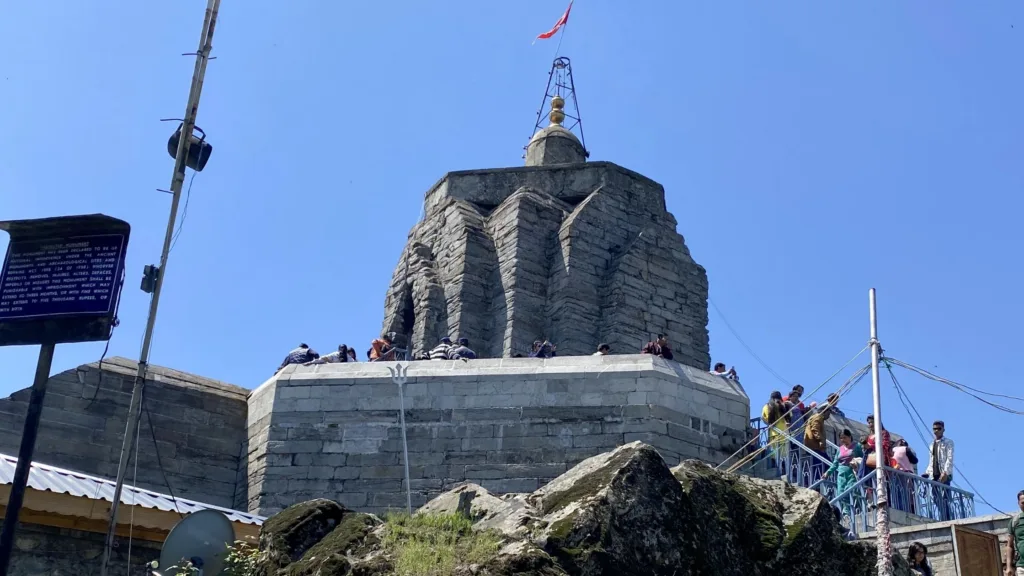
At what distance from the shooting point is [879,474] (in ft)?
42.6

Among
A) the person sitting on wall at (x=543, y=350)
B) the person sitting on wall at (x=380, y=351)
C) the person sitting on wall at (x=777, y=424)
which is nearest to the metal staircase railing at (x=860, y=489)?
the person sitting on wall at (x=777, y=424)

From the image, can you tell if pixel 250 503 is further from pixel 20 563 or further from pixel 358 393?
pixel 20 563

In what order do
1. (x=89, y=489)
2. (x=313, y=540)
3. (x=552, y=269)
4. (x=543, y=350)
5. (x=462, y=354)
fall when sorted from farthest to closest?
1. (x=552, y=269)
2. (x=543, y=350)
3. (x=462, y=354)
4. (x=89, y=489)
5. (x=313, y=540)

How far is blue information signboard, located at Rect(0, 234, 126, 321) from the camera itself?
1029 centimetres

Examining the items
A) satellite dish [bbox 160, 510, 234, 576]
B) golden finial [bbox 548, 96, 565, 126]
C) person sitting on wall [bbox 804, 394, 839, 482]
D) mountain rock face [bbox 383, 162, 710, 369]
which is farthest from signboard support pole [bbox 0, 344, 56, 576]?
golden finial [bbox 548, 96, 565, 126]

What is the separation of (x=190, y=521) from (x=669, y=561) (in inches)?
135

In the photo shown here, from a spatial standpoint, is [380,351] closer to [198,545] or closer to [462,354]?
[462,354]

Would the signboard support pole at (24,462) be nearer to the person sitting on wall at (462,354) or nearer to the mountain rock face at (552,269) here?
the person sitting on wall at (462,354)

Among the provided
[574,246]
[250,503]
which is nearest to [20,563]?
[250,503]

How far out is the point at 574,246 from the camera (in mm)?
20469

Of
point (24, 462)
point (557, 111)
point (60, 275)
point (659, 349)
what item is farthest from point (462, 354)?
point (557, 111)

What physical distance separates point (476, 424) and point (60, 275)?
6099 mm

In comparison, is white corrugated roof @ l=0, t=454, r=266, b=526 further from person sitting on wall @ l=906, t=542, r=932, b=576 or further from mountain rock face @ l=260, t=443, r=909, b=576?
person sitting on wall @ l=906, t=542, r=932, b=576

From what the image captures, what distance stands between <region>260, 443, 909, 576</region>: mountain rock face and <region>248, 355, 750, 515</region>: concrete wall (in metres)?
4.60
